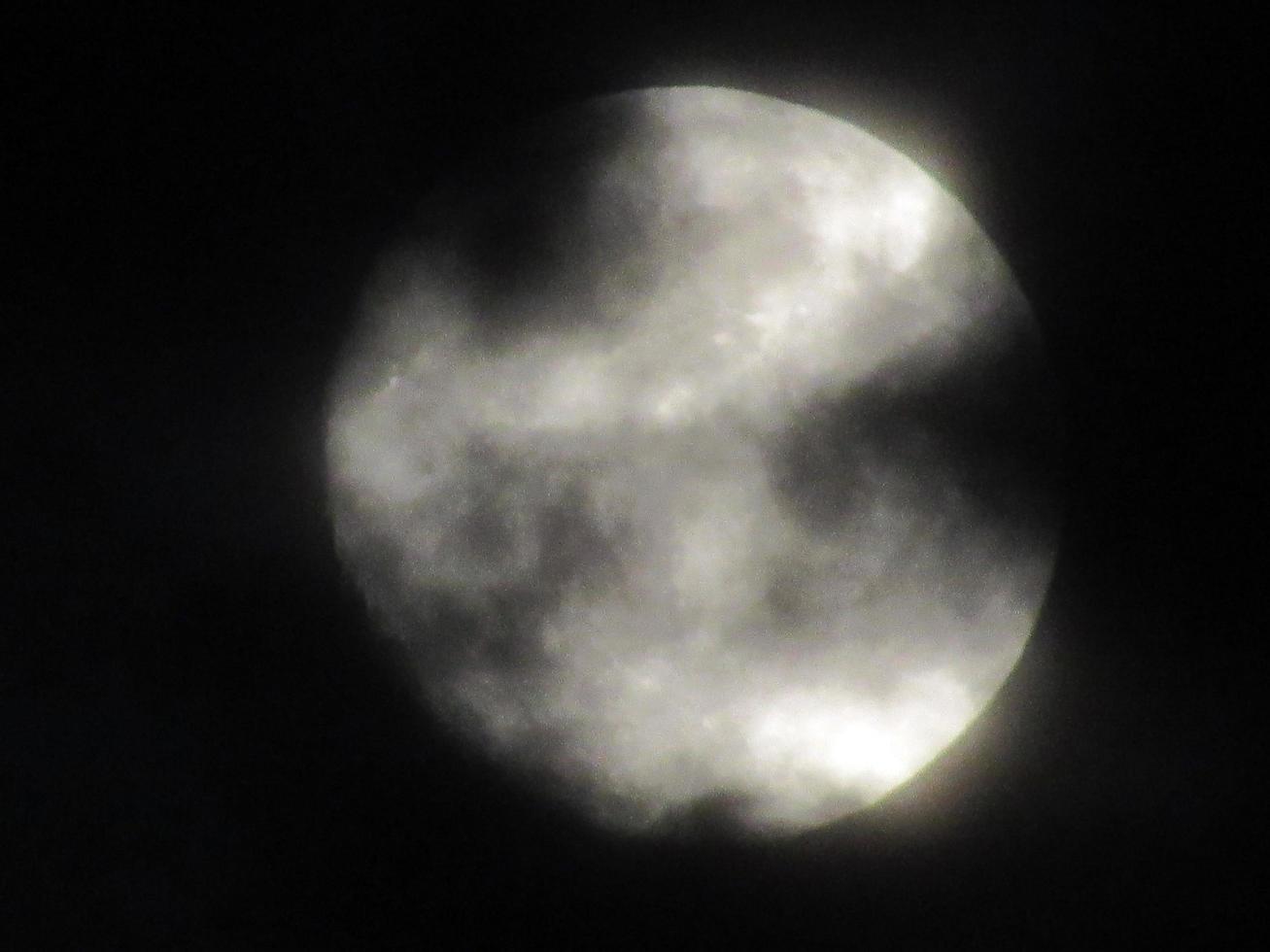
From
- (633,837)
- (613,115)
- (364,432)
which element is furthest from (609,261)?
(633,837)

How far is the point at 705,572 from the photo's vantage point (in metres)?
7.79

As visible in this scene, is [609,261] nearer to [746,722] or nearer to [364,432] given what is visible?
[364,432]

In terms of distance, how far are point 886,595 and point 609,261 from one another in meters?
2.96

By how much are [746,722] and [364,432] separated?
10.5 ft

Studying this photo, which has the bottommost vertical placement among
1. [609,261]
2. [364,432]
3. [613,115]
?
[364,432]

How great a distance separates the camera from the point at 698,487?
7.82m

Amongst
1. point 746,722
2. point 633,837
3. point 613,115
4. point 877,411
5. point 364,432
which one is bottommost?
point 633,837

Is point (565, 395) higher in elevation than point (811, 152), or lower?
lower

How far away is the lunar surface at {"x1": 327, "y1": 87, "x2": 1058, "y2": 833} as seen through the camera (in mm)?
7664

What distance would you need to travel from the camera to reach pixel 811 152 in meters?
7.73

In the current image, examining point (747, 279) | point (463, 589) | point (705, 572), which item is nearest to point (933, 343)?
point (747, 279)

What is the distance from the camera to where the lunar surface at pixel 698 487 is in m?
7.66

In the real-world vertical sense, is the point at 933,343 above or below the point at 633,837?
above

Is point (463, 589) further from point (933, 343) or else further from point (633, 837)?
point (933, 343)
